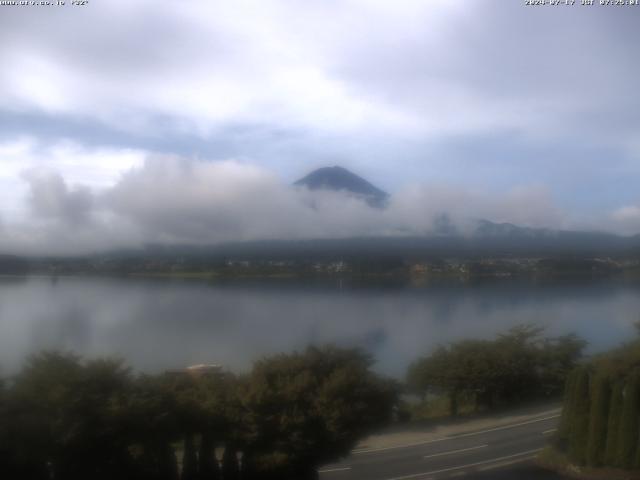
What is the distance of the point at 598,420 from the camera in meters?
9.27

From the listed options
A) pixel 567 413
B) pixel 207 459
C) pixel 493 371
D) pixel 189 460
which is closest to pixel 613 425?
pixel 567 413

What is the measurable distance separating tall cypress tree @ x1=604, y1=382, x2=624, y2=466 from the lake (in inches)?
156

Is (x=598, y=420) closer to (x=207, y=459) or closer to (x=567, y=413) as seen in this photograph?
(x=567, y=413)

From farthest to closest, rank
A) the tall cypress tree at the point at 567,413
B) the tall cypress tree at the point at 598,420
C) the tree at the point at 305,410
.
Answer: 1. the tall cypress tree at the point at 567,413
2. the tall cypress tree at the point at 598,420
3. the tree at the point at 305,410

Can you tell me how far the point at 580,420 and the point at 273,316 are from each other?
22.5ft

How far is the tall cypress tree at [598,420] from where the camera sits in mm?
9117

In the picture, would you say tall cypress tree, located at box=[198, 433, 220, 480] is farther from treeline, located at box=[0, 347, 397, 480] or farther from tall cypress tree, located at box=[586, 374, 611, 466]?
tall cypress tree, located at box=[586, 374, 611, 466]

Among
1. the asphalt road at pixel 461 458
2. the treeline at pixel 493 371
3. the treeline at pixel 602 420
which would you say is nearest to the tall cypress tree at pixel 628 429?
the treeline at pixel 602 420

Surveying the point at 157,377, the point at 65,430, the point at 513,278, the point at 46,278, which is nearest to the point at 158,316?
the point at 46,278

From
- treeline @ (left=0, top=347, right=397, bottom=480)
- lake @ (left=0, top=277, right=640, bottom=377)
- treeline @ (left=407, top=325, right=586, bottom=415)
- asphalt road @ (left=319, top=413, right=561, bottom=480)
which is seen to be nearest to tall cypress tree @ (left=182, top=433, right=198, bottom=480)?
treeline @ (left=0, top=347, right=397, bottom=480)

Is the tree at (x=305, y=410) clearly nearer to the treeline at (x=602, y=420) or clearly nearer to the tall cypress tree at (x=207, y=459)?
the tall cypress tree at (x=207, y=459)

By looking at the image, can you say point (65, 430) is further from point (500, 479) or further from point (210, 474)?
point (500, 479)

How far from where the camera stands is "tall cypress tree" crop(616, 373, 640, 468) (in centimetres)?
896

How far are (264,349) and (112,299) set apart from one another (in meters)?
3.72
